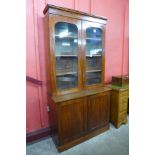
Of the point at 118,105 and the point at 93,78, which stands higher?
the point at 93,78

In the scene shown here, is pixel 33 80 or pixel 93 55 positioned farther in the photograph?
pixel 93 55

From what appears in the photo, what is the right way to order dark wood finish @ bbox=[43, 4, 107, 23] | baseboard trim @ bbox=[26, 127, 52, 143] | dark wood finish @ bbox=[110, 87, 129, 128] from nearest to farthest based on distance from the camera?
dark wood finish @ bbox=[43, 4, 107, 23] < baseboard trim @ bbox=[26, 127, 52, 143] < dark wood finish @ bbox=[110, 87, 129, 128]

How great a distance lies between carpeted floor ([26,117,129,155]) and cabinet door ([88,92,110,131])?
0.22 m

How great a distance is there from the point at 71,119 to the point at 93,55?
1163 millimetres

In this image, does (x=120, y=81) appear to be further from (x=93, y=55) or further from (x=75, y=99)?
(x=75, y=99)

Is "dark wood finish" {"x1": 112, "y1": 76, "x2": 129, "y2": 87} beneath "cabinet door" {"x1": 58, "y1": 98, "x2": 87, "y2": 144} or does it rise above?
above

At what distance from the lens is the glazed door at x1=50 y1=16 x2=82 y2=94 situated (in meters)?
1.94

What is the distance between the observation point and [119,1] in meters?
3.06

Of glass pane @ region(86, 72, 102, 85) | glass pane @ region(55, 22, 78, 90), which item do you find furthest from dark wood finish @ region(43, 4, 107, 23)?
glass pane @ region(86, 72, 102, 85)

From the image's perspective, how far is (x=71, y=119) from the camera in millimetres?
2018

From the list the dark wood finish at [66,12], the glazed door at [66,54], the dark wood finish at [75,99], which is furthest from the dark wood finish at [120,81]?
the dark wood finish at [66,12]

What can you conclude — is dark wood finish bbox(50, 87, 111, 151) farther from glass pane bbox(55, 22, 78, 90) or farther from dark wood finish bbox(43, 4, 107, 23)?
dark wood finish bbox(43, 4, 107, 23)

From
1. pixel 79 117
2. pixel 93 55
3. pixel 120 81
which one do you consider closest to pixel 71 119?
pixel 79 117

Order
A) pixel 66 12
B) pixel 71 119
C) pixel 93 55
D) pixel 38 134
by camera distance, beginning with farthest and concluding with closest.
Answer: pixel 93 55 < pixel 38 134 < pixel 71 119 < pixel 66 12
